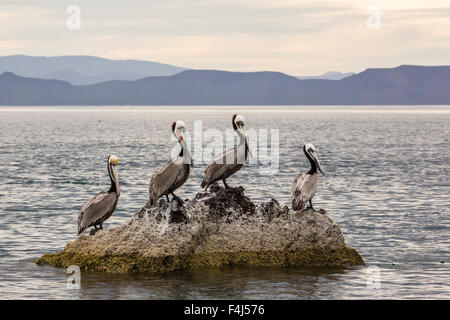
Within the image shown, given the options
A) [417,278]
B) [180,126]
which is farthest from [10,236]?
[417,278]

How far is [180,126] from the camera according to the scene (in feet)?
57.2

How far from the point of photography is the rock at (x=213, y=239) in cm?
1795

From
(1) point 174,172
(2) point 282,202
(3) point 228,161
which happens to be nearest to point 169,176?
(1) point 174,172

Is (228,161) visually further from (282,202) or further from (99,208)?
(282,202)

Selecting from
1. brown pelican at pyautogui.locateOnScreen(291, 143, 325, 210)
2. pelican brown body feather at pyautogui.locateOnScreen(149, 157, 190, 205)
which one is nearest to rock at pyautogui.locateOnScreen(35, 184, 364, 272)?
brown pelican at pyautogui.locateOnScreen(291, 143, 325, 210)

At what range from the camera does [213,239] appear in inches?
727

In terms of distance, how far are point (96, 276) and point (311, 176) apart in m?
5.45

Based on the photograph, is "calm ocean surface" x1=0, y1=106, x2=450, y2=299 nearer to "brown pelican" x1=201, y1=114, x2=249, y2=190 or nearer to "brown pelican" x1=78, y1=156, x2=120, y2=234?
"brown pelican" x1=78, y1=156, x2=120, y2=234

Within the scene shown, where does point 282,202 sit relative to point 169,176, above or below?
below

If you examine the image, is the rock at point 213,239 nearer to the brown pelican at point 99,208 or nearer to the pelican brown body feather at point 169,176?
the brown pelican at point 99,208

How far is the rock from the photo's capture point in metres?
18.0
